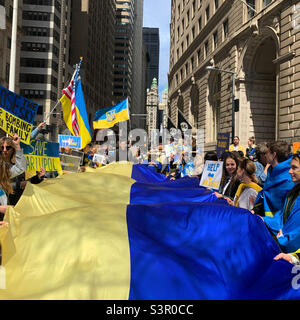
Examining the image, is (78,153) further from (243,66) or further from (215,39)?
(215,39)

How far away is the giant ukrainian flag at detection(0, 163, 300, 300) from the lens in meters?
2.73

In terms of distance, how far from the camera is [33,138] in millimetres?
7184

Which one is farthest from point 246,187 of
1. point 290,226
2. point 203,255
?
point 203,255

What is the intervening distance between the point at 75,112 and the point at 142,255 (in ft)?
28.6

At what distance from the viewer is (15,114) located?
5906mm

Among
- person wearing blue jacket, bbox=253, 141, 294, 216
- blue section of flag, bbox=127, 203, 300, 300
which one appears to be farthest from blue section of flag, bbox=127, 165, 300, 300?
person wearing blue jacket, bbox=253, 141, 294, 216

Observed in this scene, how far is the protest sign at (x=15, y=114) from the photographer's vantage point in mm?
5590

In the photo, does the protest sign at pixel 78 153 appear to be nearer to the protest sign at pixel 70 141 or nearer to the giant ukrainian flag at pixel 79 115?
the protest sign at pixel 70 141

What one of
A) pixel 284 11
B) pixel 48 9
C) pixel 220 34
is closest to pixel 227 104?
pixel 220 34

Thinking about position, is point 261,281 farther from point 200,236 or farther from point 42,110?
point 42,110

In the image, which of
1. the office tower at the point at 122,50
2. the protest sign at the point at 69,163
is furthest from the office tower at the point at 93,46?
the protest sign at the point at 69,163

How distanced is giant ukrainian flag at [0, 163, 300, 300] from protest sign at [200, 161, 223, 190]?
213 cm

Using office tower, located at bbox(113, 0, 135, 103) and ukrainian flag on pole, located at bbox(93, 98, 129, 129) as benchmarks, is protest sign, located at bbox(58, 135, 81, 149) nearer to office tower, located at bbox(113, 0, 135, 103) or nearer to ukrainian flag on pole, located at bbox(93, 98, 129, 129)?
ukrainian flag on pole, located at bbox(93, 98, 129, 129)

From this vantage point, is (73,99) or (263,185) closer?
(263,185)
